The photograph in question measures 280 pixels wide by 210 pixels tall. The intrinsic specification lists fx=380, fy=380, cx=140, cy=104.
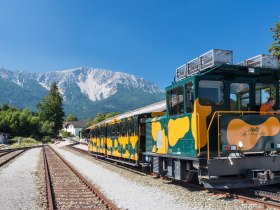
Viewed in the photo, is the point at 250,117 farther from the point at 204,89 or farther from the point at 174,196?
the point at 174,196

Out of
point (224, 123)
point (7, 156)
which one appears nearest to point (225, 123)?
point (224, 123)

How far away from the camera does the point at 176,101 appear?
1120 centimetres

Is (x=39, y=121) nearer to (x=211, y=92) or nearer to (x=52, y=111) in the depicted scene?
(x=52, y=111)

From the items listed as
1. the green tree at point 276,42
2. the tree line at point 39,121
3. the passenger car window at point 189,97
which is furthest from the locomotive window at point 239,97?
the tree line at point 39,121

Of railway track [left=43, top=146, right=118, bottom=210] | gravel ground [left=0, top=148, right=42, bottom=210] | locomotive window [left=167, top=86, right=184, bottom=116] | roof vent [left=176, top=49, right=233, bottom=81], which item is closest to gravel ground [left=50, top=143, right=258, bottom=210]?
railway track [left=43, top=146, right=118, bottom=210]

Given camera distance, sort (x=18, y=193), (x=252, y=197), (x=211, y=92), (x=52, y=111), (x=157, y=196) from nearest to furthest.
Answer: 1. (x=252, y=197)
2. (x=211, y=92)
3. (x=157, y=196)
4. (x=18, y=193)
5. (x=52, y=111)

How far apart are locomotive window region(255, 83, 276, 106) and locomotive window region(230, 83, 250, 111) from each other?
336mm

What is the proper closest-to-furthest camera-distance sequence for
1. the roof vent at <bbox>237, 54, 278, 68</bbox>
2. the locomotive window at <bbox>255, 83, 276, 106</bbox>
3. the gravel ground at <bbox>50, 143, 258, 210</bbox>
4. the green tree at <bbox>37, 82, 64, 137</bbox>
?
the gravel ground at <bbox>50, 143, 258, 210</bbox> < the locomotive window at <bbox>255, 83, 276, 106</bbox> < the roof vent at <bbox>237, 54, 278, 68</bbox> < the green tree at <bbox>37, 82, 64, 137</bbox>

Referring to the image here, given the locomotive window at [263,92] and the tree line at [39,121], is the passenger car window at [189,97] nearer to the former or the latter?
the locomotive window at [263,92]

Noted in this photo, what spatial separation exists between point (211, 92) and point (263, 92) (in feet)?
5.40

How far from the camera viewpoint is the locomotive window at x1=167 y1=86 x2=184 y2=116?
10820mm

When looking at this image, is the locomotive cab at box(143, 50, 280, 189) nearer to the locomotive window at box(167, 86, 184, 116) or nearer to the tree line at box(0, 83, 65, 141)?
the locomotive window at box(167, 86, 184, 116)

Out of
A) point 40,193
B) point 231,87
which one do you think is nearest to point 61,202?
point 40,193

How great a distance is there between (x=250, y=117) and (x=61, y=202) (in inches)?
215
